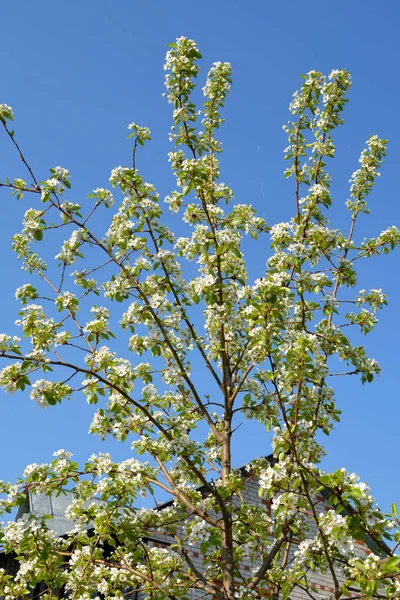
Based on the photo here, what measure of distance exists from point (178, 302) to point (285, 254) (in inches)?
47.1

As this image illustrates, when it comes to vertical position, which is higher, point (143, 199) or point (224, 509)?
point (143, 199)

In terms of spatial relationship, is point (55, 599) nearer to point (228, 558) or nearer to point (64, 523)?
point (228, 558)

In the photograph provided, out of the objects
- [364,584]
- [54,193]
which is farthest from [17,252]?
[364,584]

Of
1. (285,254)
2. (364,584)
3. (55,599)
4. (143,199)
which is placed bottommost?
(364,584)

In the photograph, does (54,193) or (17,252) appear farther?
(17,252)

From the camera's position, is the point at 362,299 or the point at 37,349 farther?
the point at 362,299

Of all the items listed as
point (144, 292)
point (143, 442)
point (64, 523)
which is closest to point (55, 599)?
point (143, 442)

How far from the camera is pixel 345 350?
21.3ft

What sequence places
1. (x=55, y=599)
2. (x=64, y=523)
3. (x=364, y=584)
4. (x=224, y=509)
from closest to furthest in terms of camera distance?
(x=364, y=584), (x=224, y=509), (x=55, y=599), (x=64, y=523)

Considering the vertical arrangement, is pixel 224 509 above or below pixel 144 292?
below

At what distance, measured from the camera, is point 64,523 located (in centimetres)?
838

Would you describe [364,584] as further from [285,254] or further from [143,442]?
[285,254]

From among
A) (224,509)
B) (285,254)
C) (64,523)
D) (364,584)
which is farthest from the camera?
(64,523)

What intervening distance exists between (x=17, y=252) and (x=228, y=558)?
141 inches
